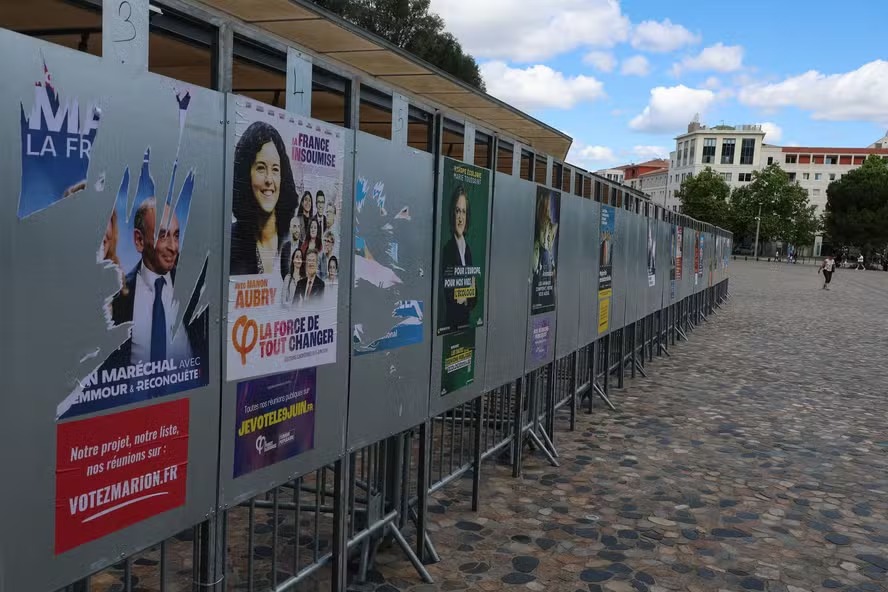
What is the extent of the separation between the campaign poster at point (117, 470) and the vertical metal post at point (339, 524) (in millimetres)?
1178

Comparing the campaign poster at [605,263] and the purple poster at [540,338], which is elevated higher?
the campaign poster at [605,263]

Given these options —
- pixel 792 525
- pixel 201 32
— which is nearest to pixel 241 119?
pixel 201 32

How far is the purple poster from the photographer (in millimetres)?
6629

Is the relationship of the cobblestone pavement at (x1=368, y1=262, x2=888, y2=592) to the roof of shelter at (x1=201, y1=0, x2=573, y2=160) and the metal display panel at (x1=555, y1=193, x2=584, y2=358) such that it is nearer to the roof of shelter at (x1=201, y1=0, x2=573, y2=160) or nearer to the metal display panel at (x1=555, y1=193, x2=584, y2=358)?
the metal display panel at (x1=555, y1=193, x2=584, y2=358)

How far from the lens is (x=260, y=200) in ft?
9.87

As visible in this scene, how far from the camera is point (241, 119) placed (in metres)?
2.89

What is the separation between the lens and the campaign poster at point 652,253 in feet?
38.7

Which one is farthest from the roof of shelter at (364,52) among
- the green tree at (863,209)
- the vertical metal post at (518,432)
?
the green tree at (863,209)

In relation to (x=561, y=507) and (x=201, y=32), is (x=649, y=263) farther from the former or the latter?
(x=201, y=32)

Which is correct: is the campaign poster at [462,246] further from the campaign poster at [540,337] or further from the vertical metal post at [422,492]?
the campaign poster at [540,337]

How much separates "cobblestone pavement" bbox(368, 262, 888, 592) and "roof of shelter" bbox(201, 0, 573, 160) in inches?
122

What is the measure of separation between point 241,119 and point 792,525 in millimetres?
4942

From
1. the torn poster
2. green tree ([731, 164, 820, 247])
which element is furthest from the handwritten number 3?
green tree ([731, 164, 820, 247])

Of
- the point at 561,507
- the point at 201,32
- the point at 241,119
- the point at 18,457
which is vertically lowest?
the point at 561,507
